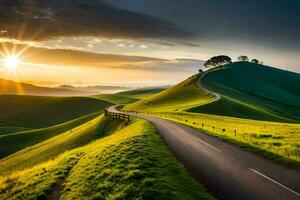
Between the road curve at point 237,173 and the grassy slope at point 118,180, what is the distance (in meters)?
0.92

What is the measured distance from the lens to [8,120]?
199 m

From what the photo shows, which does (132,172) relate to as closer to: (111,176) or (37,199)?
(111,176)

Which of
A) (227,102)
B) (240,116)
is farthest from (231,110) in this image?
(227,102)

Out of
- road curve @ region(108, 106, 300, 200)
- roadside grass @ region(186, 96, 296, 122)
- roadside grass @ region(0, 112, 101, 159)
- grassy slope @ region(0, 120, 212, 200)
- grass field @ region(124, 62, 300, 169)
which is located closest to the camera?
road curve @ region(108, 106, 300, 200)

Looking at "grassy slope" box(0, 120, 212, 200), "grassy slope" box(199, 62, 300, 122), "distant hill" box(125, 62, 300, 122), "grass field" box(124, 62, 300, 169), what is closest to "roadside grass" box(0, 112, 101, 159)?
"grass field" box(124, 62, 300, 169)

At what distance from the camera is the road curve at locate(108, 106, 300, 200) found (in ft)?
51.6

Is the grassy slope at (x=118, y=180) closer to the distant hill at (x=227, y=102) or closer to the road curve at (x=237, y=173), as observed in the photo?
the road curve at (x=237, y=173)

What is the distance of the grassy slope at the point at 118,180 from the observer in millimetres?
16578

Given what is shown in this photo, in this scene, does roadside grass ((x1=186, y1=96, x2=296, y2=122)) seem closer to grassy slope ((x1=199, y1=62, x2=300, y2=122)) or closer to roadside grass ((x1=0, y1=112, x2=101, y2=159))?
grassy slope ((x1=199, y1=62, x2=300, y2=122))

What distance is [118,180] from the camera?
752 inches

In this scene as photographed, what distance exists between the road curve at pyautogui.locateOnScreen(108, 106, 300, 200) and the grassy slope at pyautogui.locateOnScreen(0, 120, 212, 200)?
0.92 meters

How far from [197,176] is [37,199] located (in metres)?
8.83

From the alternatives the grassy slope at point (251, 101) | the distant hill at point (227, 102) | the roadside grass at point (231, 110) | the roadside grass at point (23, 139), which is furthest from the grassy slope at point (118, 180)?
the roadside grass at point (23, 139)

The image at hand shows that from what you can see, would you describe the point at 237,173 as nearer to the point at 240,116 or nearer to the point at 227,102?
the point at 240,116
